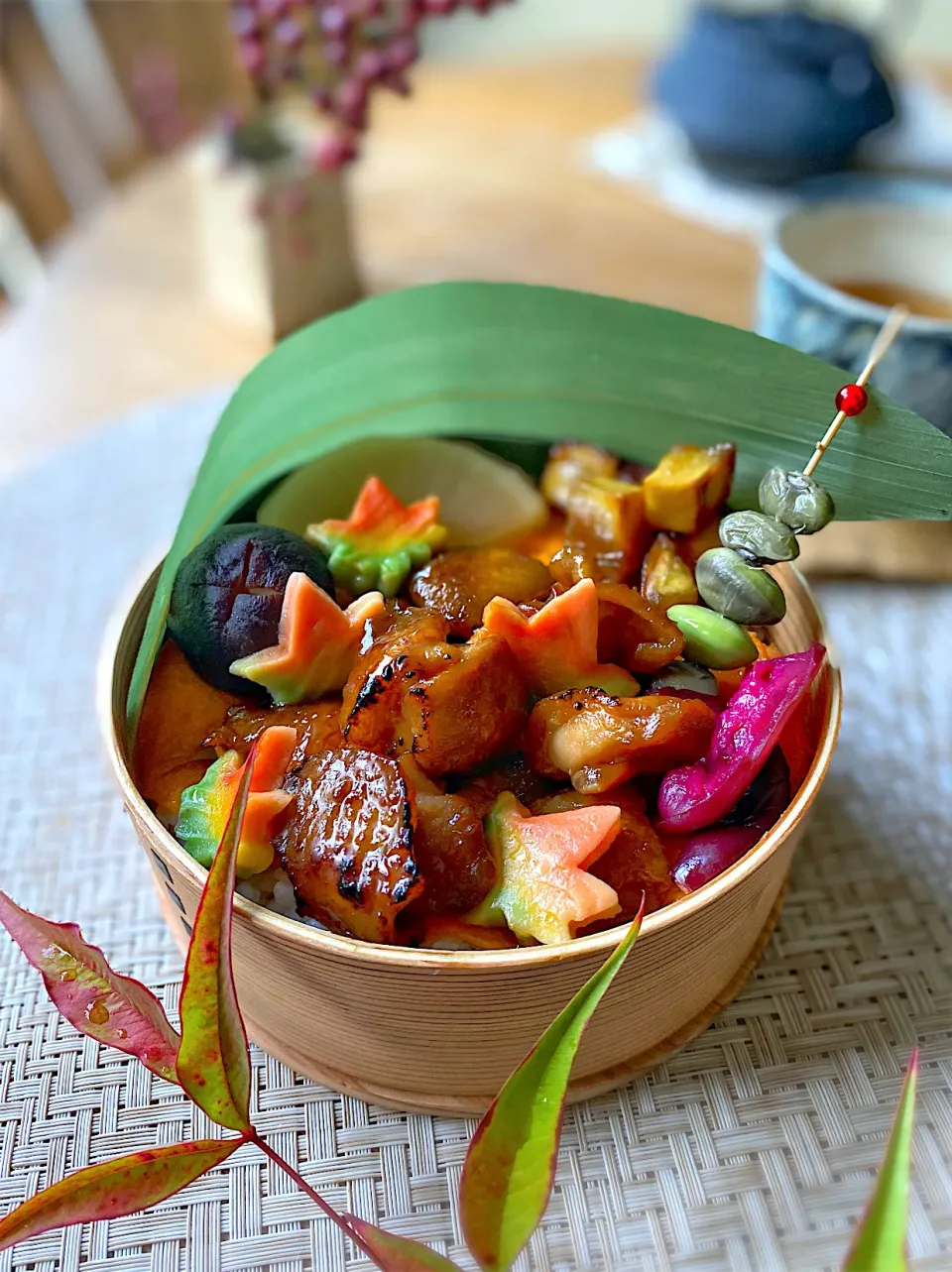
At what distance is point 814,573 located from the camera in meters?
0.94

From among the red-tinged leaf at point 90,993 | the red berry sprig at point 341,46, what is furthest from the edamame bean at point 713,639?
the red berry sprig at point 341,46

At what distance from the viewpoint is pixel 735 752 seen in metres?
0.53

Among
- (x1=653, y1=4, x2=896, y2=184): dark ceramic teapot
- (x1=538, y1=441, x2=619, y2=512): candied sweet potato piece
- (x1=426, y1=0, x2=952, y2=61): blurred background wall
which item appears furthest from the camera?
(x1=426, y1=0, x2=952, y2=61): blurred background wall

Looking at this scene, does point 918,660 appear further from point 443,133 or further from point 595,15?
point 595,15

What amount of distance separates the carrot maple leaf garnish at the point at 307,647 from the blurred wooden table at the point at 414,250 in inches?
21.9

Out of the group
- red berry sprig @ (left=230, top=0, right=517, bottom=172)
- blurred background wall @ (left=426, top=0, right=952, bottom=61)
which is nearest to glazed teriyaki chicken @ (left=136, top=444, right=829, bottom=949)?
red berry sprig @ (left=230, top=0, right=517, bottom=172)

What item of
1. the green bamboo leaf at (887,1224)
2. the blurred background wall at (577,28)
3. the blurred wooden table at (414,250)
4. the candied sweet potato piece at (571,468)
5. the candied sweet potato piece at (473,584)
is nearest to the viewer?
the green bamboo leaf at (887,1224)

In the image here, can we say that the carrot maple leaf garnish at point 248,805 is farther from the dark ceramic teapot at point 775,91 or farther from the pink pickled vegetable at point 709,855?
the dark ceramic teapot at point 775,91

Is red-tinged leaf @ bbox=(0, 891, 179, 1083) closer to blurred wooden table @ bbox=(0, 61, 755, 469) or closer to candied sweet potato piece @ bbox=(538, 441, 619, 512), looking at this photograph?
candied sweet potato piece @ bbox=(538, 441, 619, 512)

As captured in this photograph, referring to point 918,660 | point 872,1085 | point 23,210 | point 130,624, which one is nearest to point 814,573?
point 918,660

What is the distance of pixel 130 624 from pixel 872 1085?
1.63ft

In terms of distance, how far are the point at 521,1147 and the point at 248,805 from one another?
0.20 metres

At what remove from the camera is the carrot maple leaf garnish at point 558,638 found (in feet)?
1.81

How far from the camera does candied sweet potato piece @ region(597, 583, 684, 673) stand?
0.58m
